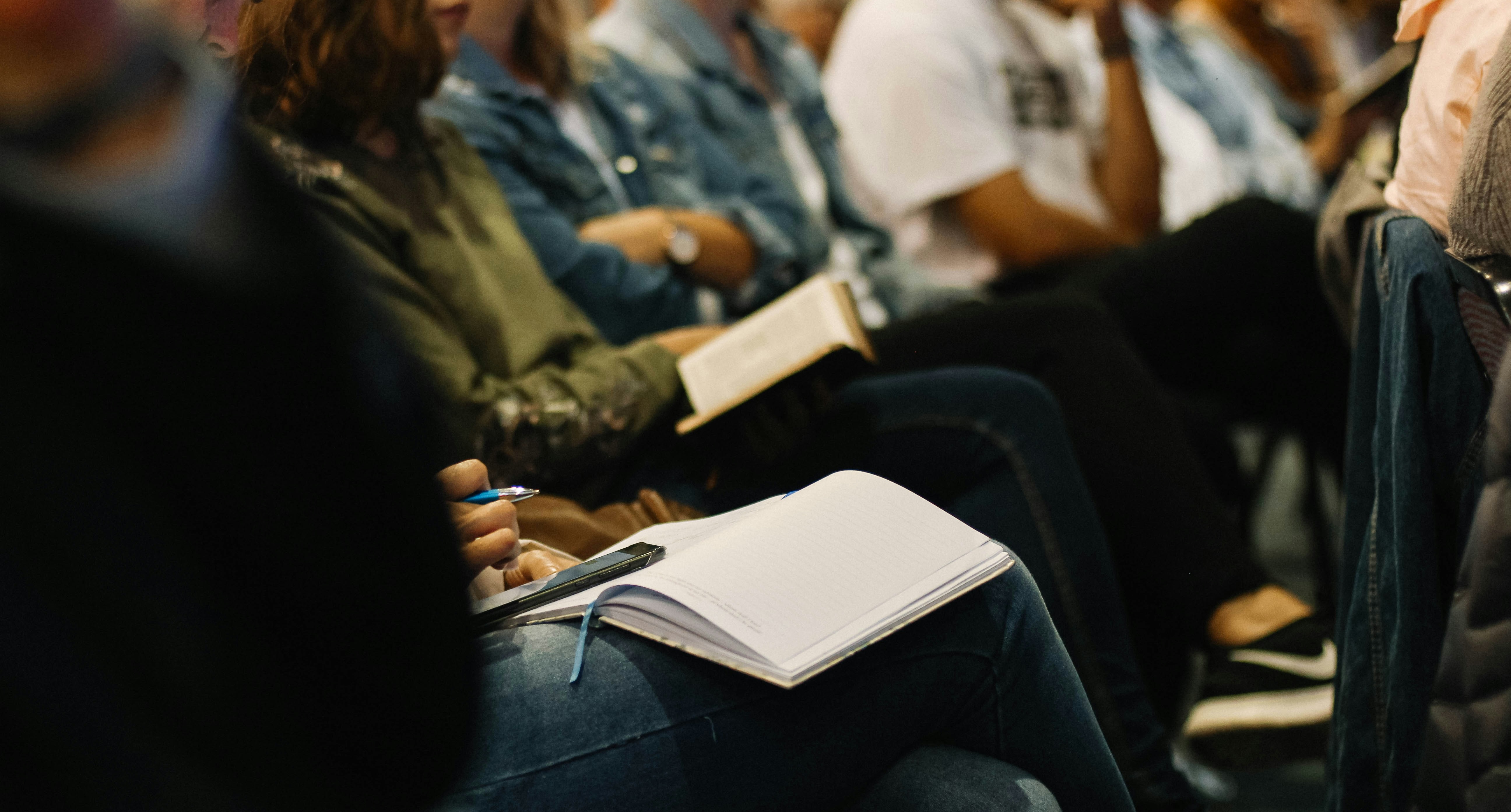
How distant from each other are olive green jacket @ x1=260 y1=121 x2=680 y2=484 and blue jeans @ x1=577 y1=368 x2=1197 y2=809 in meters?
0.09

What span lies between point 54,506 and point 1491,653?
704mm

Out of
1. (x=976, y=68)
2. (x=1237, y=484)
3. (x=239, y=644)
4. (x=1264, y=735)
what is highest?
(x=239, y=644)

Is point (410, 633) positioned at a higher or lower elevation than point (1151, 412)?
higher

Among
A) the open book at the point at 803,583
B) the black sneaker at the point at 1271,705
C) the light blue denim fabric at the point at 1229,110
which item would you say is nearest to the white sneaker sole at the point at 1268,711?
the black sneaker at the point at 1271,705

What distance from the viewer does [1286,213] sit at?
73.0 inches

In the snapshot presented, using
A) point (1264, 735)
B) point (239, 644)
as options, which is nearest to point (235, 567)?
point (239, 644)

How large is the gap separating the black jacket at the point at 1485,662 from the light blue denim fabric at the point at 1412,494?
19 cm

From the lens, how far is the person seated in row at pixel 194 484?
1.28 feet

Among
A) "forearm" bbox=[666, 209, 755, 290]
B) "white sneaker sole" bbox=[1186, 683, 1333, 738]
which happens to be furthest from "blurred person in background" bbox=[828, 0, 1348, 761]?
"white sneaker sole" bbox=[1186, 683, 1333, 738]

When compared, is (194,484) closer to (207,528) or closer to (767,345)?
(207,528)

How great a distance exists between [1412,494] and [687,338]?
30.4 inches

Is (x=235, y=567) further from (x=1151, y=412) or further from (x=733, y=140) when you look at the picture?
(x=733, y=140)

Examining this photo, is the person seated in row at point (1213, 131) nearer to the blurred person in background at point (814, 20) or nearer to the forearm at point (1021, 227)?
the blurred person in background at point (814, 20)

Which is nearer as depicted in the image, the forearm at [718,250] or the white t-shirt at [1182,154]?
the forearm at [718,250]
